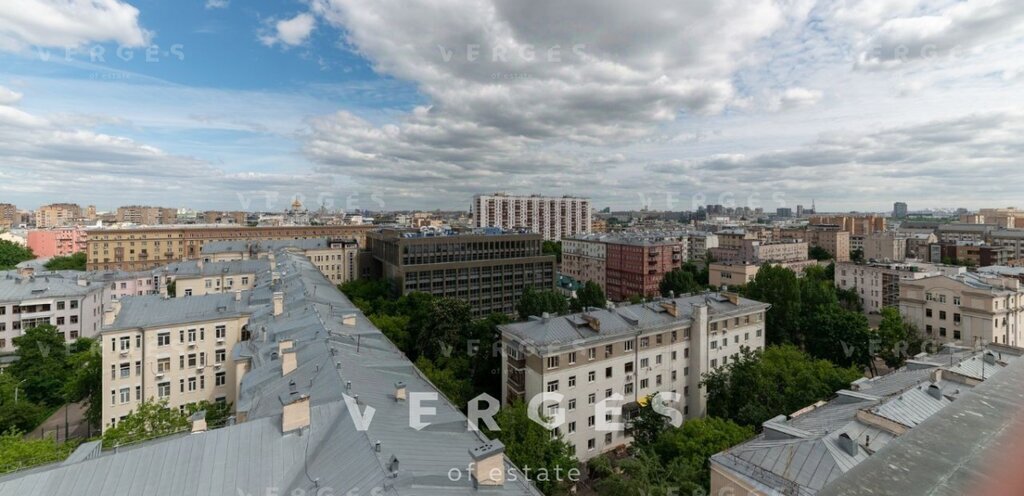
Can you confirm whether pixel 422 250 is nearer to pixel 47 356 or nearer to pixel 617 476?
pixel 47 356

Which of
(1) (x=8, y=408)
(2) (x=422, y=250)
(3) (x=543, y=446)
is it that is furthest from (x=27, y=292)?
(3) (x=543, y=446)

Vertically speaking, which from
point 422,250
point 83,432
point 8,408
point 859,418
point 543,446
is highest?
point 422,250

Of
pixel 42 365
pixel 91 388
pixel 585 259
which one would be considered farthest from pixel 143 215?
pixel 91 388

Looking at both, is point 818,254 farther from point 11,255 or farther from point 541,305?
point 11,255

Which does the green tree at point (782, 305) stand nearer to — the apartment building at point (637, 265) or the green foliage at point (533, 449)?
the apartment building at point (637, 265)

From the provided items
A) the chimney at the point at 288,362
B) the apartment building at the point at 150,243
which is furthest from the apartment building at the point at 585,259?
the chimney at the point at 288,362
